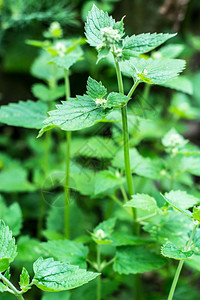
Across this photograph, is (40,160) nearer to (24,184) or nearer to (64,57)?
(24,184)

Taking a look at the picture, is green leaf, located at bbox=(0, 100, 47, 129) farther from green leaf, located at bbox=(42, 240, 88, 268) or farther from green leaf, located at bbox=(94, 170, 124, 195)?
green leaf, located at bbox=(42, 240, 88, 268)

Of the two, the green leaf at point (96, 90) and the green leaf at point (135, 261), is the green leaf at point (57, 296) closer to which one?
the green leaf at point (135, 261)

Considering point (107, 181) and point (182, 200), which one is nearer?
point (182, 200)

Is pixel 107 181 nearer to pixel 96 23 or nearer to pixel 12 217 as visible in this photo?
pixel 12 217

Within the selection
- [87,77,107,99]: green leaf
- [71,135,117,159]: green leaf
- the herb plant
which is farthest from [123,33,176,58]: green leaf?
[71,135,117,159]: green leaf

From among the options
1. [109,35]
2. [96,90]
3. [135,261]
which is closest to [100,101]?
[96,90]

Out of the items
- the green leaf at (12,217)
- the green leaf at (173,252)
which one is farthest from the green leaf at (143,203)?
the green leaf at (12,217)

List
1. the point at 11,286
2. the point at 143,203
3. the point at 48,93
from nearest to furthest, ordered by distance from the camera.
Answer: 1. the point at 11,286
2. the point at 143,203
3. the point at 48,93
